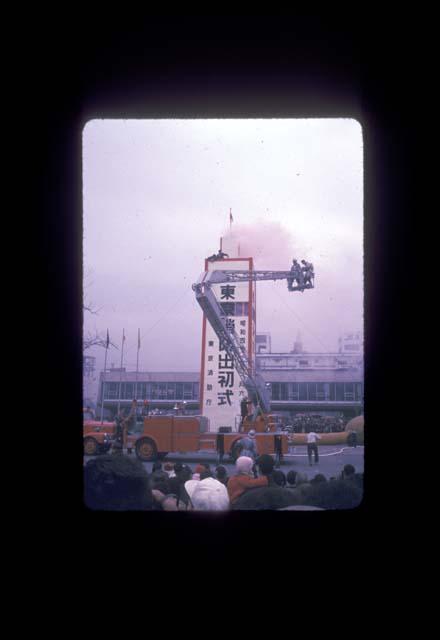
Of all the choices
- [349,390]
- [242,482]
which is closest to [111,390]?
[349,390]

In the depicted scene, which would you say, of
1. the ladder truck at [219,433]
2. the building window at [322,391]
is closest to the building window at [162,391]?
the ladder truck at [219,433]

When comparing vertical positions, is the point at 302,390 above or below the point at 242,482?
below

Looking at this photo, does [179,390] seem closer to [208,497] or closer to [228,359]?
[228,359]

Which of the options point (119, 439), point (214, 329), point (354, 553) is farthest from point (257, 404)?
point (354, 553)

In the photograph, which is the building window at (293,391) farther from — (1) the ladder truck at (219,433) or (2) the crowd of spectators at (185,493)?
(2) the crowd of spectators at (185,493)
